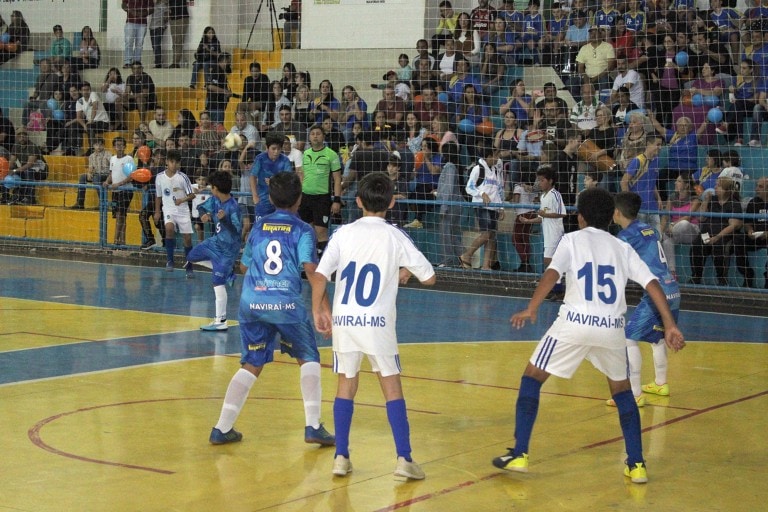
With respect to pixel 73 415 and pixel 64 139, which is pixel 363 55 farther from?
pixel 73 415

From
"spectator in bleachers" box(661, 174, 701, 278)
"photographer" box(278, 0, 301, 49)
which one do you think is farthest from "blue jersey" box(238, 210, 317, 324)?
"photographer" box(278, 0, 301, 49)

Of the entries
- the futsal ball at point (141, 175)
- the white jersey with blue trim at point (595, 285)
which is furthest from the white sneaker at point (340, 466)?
the futsal ball at point (141, 175)

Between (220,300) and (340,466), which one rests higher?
(220,300)

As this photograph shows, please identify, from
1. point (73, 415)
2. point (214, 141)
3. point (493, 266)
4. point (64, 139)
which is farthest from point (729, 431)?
point (64, 139)

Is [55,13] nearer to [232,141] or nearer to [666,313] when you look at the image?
[232,141]

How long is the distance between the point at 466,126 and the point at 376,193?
43.5 feet

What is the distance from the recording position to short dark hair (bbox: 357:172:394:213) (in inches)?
271

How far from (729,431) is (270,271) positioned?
3.69m

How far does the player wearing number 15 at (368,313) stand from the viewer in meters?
6.67

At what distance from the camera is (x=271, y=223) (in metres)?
7.54

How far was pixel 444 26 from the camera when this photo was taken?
22.4 meters

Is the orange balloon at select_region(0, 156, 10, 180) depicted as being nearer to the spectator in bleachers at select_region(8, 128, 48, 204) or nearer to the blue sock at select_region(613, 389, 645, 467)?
the spectator in bleachers at select_region(8, 128, 48, 204)

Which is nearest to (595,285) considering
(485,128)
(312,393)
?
(312,393)

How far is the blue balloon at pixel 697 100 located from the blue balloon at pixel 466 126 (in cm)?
390
